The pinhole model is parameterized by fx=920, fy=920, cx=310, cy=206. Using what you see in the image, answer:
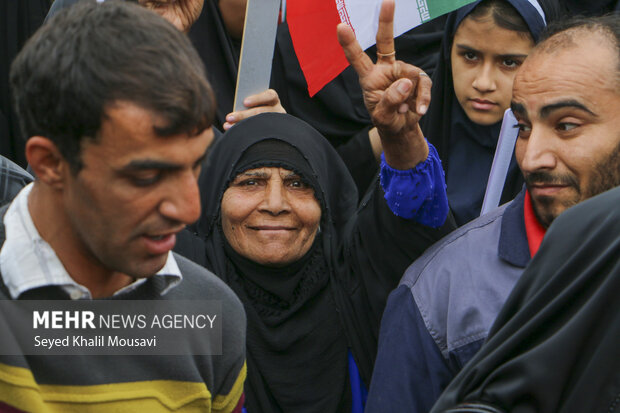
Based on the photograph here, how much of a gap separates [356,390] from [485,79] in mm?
1280

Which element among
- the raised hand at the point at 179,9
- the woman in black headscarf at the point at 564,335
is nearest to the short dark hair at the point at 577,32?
the woman in black headscarf at the point at 564,335

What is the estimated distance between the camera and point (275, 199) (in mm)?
3289

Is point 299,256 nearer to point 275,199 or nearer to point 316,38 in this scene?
point 275,199

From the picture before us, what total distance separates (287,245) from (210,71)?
1230 millimetres

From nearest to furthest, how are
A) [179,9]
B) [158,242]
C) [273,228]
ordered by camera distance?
[158,242] < [273,228] < [179,9]

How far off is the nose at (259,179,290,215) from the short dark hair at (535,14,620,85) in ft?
3.39

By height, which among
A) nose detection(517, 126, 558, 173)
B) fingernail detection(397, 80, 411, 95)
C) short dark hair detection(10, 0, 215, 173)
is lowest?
nose detection(517, 126, 558, 173)

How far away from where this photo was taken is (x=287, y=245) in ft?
10.9

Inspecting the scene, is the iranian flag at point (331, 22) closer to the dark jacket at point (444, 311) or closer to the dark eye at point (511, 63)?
the dark eye at point (511, 63)

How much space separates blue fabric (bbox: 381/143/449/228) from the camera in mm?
2848

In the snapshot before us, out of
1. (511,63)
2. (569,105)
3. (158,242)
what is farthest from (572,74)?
(158,242)

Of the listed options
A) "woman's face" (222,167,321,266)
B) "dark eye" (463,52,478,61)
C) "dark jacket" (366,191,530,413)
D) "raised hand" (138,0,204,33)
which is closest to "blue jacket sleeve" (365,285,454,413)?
"dark jacket" (366,191,530,413)

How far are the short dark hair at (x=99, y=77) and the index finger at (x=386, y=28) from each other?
Answer: 961 mm

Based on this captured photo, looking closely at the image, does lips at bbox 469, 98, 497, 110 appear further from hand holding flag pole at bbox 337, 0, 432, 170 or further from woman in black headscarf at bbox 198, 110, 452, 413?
hand holding flag pole at bbox 337, 0, 432, 170
